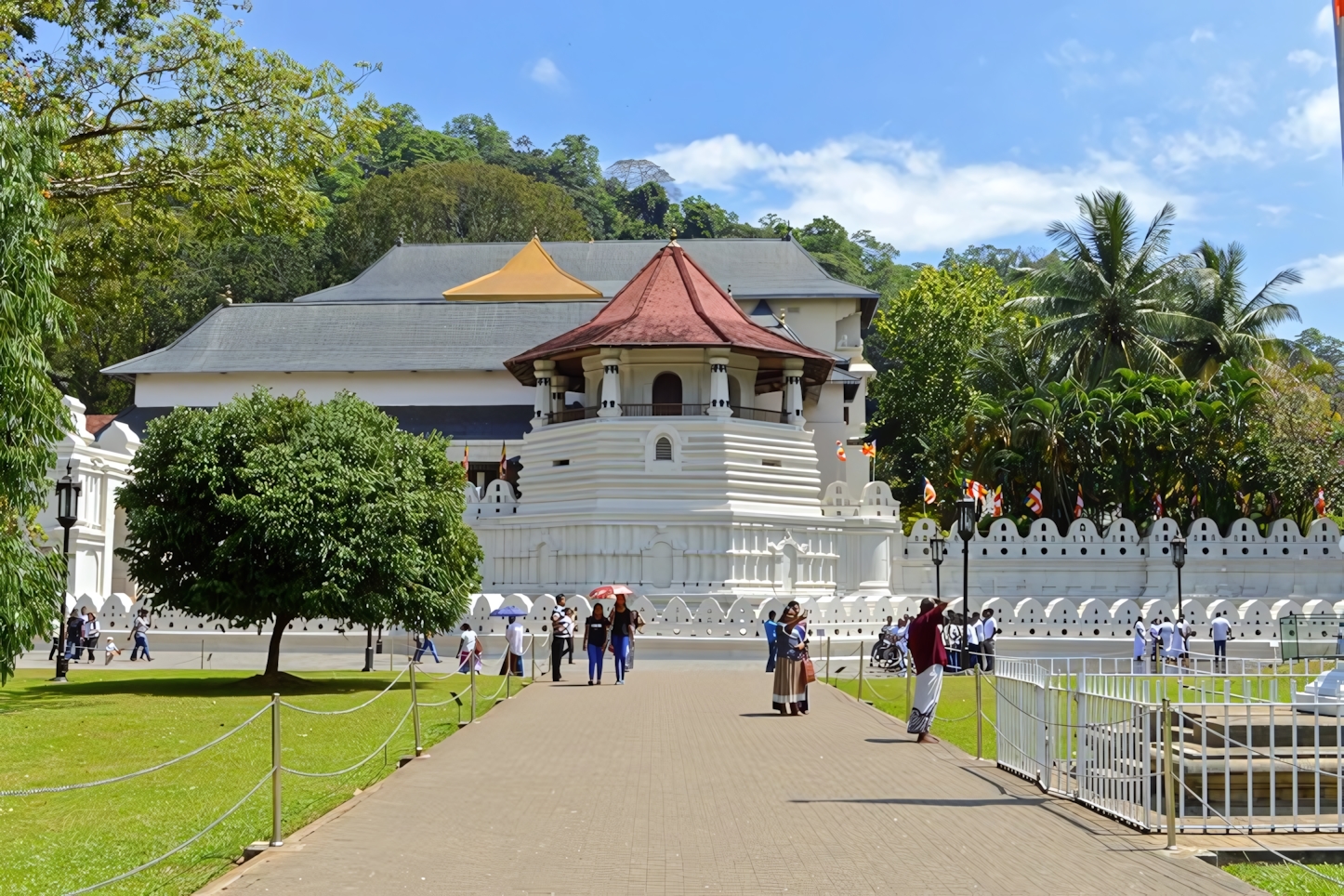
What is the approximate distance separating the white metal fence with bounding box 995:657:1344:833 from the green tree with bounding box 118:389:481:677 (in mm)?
13442

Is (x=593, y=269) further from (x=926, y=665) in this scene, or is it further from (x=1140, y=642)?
(x=926, y=665)

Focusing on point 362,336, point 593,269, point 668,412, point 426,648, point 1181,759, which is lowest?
point 426,648

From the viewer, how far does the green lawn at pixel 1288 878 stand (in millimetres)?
8586

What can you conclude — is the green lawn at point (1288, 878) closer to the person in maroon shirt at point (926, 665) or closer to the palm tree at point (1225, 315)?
the person in maroon shirt at point (926, 665)

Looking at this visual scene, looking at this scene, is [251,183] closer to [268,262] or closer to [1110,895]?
[1110,895]

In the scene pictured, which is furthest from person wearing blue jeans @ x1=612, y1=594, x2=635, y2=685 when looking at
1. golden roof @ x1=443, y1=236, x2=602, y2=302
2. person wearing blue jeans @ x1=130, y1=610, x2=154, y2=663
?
golden roof @ x1=443, y1=236, x2=602, y2=302

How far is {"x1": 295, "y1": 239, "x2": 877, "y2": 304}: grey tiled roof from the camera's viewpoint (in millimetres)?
69562

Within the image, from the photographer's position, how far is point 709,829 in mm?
10312

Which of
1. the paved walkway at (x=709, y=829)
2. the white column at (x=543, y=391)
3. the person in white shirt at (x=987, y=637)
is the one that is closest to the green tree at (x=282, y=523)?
the paved walkway at (x=709, y=829)

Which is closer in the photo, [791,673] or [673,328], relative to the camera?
[791,673]

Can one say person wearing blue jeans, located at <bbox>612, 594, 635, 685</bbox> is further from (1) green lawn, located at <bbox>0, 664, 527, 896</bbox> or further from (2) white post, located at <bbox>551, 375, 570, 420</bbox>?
(2) white post, located at <bbox>551, 375, 570, 420</bbox>

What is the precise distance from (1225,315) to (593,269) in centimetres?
3411

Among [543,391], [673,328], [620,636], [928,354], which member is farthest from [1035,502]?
[620,636]

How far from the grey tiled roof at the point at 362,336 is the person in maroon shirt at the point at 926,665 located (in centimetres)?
4124
